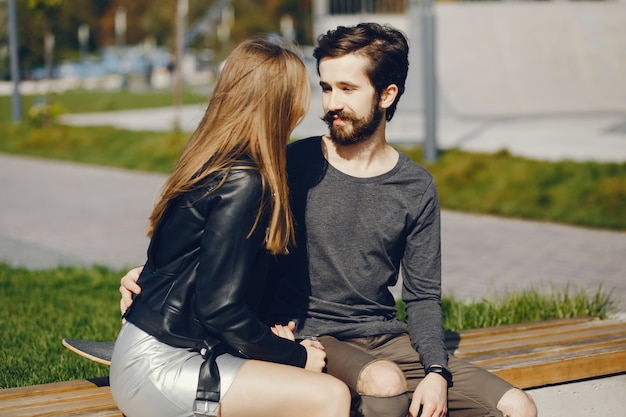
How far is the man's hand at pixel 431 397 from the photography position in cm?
288

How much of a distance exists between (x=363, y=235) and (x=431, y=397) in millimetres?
603

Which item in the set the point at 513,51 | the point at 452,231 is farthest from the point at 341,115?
the point at 513,51

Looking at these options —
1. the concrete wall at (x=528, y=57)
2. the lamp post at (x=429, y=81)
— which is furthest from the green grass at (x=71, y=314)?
the concrete wall at (x=528, y=57)

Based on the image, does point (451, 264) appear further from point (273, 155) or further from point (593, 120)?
point (593, 120)

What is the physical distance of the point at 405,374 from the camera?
3.17 metres

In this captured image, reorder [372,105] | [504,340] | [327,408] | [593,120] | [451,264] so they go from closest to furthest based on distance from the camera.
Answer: [327,408], [372,105], [504,340], [451,264], [593,120]

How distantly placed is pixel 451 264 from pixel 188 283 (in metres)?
4.92

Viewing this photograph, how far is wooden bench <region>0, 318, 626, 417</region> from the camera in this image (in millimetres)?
3000

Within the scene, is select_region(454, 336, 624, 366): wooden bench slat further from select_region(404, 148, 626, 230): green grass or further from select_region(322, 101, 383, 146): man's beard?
select_region(404, 148, 626, 230): green grass

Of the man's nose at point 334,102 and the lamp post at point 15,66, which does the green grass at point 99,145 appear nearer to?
the lamp post at point 15,66

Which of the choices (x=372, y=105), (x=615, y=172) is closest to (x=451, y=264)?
(x=615, y=172)

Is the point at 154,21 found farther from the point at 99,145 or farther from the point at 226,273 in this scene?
the point at 226,273

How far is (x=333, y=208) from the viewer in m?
3.20

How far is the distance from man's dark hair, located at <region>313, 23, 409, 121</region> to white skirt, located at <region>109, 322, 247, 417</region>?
111 cm
